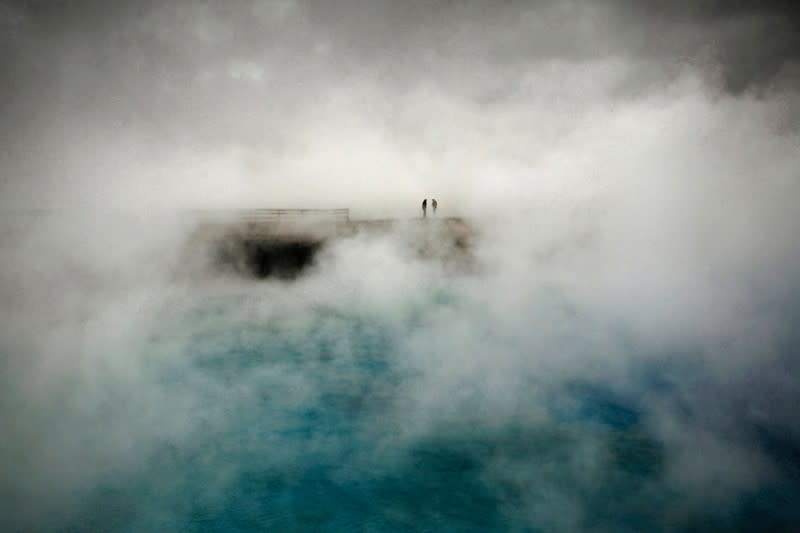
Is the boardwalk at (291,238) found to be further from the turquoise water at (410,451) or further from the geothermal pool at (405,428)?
the turquoise water at (410,451)

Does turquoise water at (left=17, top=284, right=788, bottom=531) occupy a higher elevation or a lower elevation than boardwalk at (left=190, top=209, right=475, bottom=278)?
lower

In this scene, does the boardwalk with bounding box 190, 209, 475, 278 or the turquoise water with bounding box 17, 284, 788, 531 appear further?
the boardwalk with bounding box 190, 209, 475, 278

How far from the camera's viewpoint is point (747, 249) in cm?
318

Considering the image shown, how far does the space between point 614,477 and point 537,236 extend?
311 centimetres

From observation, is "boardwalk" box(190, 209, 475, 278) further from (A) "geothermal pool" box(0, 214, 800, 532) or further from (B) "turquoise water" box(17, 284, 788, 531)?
(B) "turquoise water" box(17, 284, 788, 531)

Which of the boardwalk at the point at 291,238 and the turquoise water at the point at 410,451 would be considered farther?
the boardwalk at the point at 291,238

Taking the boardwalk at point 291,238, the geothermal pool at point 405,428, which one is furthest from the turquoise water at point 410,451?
the boardwalk at point 291,238

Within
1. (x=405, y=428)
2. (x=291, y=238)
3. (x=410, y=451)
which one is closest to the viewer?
(x=410, y=451)

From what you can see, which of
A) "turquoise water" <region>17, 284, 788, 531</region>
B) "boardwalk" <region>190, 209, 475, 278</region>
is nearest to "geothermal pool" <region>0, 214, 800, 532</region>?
"turquoise water" <region>17, 284, 788, 531</region>

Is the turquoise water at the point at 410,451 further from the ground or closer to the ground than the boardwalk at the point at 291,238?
closer to the ground

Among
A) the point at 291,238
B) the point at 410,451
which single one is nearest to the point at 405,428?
the point at 410,451

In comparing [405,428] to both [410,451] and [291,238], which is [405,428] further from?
[291,238]

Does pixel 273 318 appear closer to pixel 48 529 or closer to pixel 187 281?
pixel 187 281

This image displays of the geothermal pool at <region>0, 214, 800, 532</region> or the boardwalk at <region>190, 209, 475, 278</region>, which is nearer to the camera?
the geothermal pool at <region>0, 214, 800, 532</region>
